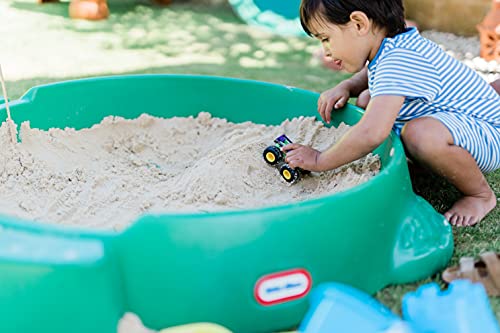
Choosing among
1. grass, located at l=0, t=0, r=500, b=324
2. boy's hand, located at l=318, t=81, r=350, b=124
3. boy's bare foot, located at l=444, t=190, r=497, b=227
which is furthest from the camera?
grass, located at l=0, t=0, r=500, b=324

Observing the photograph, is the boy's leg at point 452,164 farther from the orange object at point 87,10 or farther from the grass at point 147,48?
the orange object at point 87,10

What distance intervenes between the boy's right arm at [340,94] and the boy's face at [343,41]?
0.56 feet

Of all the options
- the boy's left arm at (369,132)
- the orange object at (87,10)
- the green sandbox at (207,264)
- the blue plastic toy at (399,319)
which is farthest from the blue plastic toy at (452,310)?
the orange object at (87,10)

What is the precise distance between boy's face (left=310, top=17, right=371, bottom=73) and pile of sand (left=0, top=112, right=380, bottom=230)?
0.67ft

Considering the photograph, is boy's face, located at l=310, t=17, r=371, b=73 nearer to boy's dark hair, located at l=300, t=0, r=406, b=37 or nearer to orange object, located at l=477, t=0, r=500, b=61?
boy's dark hair, located at l=300, t=0, r=406, b=37

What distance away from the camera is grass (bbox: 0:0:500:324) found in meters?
2.22

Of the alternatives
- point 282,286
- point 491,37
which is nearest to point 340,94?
point 282,286

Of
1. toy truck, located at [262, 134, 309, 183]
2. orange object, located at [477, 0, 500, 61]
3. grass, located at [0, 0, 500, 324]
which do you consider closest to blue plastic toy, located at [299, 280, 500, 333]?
toy truck, located at [262, 134, 309, 183]

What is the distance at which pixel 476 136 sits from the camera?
119cm

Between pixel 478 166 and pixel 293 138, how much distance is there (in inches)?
15.4

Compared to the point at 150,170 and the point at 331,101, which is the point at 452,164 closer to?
the point at 331,101

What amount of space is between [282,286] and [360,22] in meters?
0.51

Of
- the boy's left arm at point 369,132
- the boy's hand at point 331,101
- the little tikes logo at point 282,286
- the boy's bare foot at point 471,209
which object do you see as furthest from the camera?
the boy's hand at point 331,101

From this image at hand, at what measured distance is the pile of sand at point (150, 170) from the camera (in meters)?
1.16
